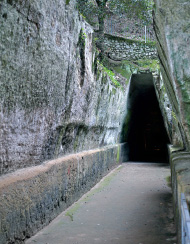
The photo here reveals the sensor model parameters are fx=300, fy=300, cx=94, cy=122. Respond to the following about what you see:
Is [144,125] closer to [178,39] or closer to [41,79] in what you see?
[41,79]

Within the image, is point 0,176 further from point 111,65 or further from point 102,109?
point 111,65

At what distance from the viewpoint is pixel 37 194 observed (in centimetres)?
336

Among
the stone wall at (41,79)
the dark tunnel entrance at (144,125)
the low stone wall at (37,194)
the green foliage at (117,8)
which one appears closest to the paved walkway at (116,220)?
the low stone wall at (37,194)

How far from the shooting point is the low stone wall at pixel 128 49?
11758 millimetres

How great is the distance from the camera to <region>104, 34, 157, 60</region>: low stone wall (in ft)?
38.6

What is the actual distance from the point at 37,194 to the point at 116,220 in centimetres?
130

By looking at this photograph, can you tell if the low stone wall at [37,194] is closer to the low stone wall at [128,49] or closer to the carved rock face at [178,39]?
the carved rock face at [178,39]

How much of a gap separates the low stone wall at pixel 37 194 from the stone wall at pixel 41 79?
0.14 m

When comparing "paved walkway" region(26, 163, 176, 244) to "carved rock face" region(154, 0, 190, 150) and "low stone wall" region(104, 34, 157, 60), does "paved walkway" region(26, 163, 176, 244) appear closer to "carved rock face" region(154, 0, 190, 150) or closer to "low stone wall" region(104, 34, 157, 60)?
"carved rock face" region(154, 0, 190, 150)

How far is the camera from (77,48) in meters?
4.39

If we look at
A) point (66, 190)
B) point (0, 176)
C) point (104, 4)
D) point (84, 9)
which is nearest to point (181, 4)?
point (0, 176)

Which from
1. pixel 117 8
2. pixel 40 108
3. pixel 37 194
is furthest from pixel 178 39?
pixel 117 8

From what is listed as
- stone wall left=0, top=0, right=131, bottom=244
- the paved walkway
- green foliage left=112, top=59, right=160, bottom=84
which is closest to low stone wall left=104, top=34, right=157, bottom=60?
green foliage left=112, top=59, right=160, bottom=84

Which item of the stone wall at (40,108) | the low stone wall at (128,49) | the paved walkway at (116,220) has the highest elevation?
the low stone wall at (128,49)
